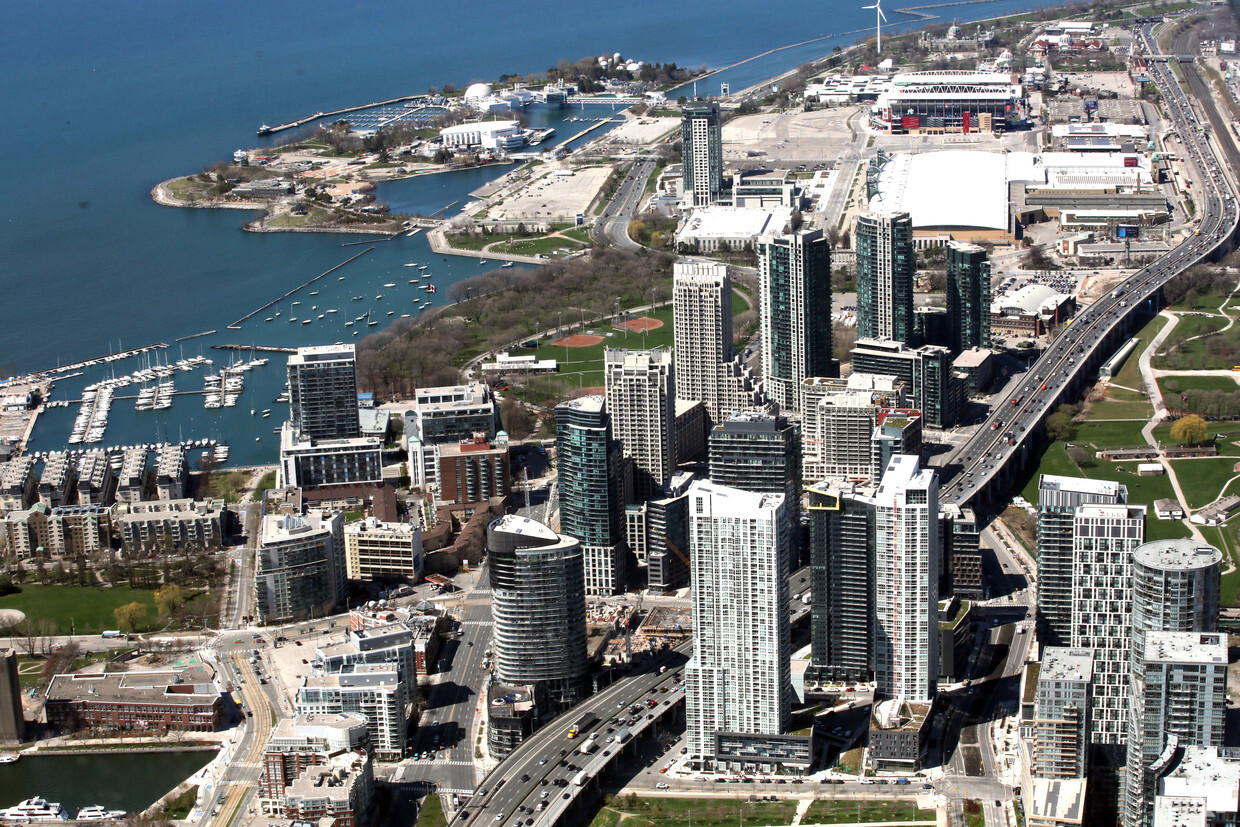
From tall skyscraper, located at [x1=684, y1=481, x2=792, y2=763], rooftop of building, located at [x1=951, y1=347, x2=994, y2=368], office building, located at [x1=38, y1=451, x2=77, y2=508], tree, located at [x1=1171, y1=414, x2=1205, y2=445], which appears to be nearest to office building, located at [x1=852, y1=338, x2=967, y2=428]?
rooftop of building, located at [x1=951, y1=347, x2=994, y2=368]

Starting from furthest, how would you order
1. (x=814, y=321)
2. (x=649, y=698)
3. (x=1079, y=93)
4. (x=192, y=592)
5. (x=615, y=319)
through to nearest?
(x=1079, y=93)
(x=615, y=319)
(x=814, y=321)
(x=192, y=592)
(x=649, y=698)

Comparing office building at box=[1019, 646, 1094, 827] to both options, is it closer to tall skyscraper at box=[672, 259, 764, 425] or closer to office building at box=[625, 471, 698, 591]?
office building at box=[625, 471, 698, 591]

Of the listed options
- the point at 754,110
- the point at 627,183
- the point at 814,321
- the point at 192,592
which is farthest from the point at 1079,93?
the point at 192,592

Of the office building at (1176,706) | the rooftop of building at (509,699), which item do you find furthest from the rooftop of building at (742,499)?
the office building at (1176,706)

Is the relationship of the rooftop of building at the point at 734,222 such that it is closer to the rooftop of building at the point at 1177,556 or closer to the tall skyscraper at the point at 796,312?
the tall skyscraper at the point at 796,312

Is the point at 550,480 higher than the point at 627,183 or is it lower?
lower

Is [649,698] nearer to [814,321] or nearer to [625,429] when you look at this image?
[625,429]
